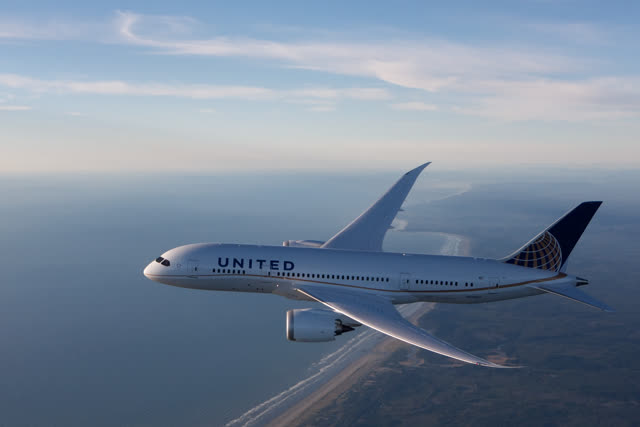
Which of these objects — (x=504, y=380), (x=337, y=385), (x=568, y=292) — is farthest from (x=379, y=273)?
(x=504, y=380)

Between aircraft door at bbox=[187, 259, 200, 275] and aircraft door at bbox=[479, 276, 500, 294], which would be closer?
aircraft door at bbox=[479, 276, 500, 294]

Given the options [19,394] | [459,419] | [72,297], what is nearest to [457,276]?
[459,419]

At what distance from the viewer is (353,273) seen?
37688 mm

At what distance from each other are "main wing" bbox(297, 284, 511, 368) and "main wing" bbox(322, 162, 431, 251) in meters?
9.76

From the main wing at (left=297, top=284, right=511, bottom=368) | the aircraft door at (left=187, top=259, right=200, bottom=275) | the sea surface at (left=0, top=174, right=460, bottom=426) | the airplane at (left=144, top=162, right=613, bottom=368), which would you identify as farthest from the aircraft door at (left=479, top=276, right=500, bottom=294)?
the sea surface at (left=0, top=174, right=460, bottom=426)

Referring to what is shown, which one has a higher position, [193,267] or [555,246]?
[555,246]

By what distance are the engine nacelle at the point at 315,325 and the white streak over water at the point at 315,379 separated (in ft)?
285

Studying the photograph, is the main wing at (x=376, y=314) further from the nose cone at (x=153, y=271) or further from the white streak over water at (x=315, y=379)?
the white streak over water at (x=315, y=379)

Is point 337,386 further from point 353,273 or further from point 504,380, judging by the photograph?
point 353,273

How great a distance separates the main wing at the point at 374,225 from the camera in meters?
46.5

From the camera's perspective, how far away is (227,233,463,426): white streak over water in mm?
104188

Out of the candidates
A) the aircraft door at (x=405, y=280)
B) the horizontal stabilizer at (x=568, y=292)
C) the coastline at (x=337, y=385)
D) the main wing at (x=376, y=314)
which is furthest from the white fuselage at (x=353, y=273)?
the coastline at (x=337, y=385)

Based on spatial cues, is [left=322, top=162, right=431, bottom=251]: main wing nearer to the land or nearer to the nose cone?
the nose cone

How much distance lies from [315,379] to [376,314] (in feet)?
329
